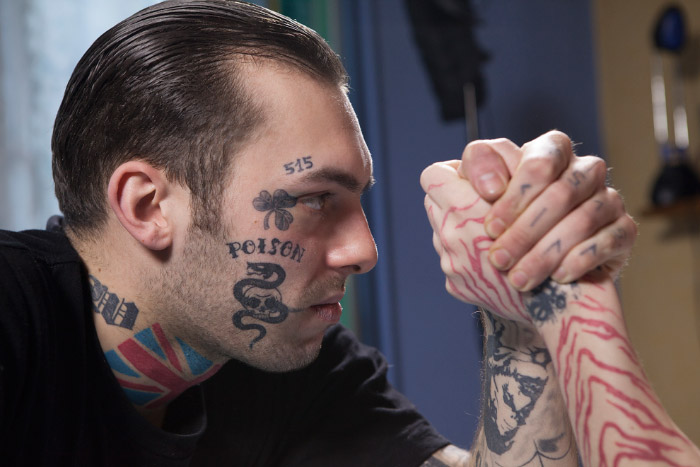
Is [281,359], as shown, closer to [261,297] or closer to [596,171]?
[261,297]

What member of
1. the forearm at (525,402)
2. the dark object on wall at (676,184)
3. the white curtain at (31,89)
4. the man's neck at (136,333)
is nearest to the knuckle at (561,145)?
the forearm at (525,402)

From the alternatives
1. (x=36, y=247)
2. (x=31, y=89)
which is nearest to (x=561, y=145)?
(x=36, y=247)

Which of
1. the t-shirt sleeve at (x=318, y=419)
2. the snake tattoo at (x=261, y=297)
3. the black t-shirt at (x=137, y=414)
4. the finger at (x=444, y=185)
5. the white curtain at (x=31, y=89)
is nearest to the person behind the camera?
the finger at (x=444, y=185)

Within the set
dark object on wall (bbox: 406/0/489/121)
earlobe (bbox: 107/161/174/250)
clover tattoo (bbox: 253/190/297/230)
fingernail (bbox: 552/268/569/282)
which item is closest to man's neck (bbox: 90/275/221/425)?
earlobe (bbox: 107/161/174/250)

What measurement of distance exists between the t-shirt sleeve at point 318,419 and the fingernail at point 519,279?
0.48m

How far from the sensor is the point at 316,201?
1041mm

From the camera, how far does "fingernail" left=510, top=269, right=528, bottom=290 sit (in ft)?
2.46

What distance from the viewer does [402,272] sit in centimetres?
255

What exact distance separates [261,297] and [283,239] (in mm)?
94

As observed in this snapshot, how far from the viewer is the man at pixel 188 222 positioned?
1.00 meters

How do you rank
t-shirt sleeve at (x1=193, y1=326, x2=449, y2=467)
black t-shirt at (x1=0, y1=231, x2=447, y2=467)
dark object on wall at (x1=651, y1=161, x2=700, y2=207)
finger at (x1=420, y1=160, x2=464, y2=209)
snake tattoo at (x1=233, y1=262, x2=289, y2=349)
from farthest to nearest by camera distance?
dark object on wall at (x1=651, y1=161, x2=700, y2=207), t-shirt sleeve at (x1=193, y1=326, x2=449, y2=467), snake tattoo at (x1=233, y1=262, x2=289, y2=349), black t-shirt at (x1=0, y1=231, x2=447, y2=467), finger at (x1=420, y1=160, x2=464, y2=209)

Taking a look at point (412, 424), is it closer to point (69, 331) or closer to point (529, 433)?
point (529, 433)

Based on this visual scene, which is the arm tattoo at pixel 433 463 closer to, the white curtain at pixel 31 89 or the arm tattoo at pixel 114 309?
the arm tattoo at pixel 114 309

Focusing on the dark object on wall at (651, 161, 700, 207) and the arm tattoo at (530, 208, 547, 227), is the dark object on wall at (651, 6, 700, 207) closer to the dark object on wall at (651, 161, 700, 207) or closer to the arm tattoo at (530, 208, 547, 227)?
the dark object on wall at (651, 161, 700, 207)
